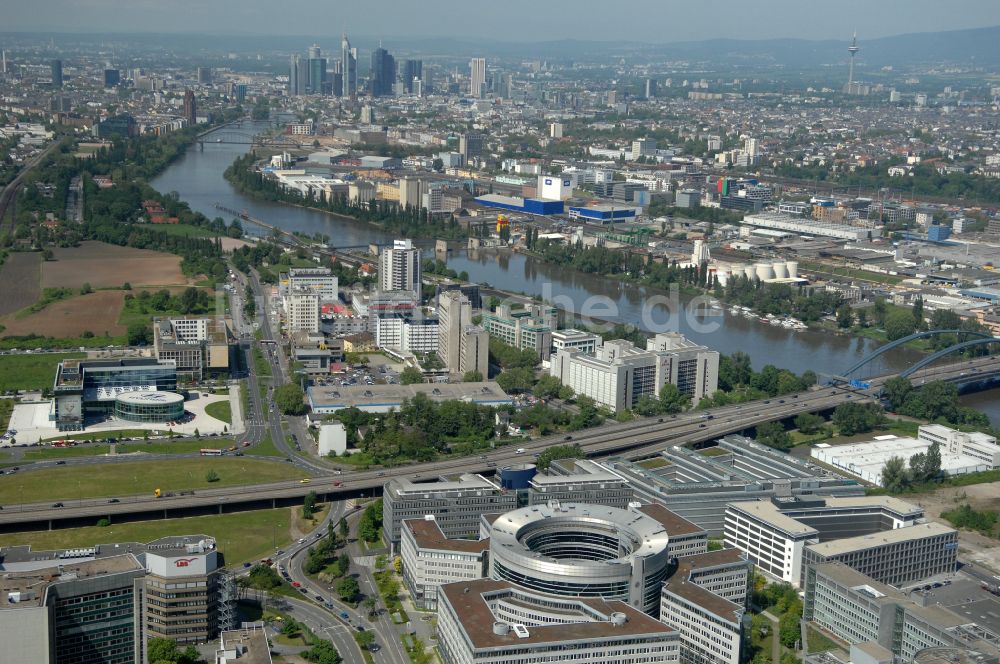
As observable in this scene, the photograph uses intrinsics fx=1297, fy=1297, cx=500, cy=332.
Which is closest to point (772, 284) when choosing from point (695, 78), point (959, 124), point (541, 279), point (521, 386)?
point (541, 279)

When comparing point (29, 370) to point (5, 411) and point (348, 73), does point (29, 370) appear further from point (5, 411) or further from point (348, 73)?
point (348, 73)

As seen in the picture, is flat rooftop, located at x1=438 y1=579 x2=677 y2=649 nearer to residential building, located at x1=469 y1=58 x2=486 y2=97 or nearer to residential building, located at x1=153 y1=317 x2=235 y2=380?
residential building, located at x1=153 y1=317 x2=235 y2=380

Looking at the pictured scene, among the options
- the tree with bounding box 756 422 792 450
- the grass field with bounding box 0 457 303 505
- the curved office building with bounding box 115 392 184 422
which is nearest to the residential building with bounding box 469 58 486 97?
the curved office building with bounding box 115 392 184 422

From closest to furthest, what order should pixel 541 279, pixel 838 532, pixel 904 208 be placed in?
pixel 838 532
pixel 541 279
pixel 904 208

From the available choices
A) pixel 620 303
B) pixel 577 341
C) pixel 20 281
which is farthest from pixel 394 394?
pixel 20 281

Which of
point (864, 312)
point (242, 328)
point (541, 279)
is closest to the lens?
point (242, 328)

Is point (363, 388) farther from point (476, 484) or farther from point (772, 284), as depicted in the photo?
point (772, 284)
